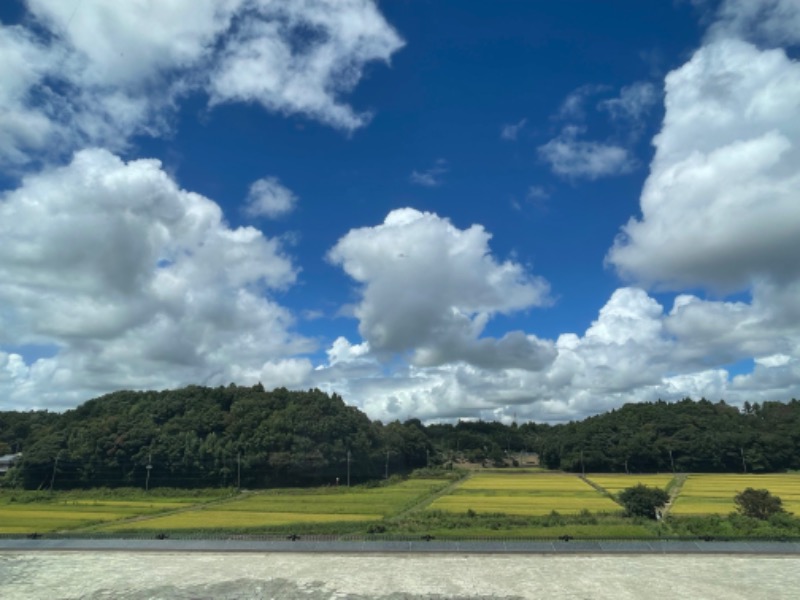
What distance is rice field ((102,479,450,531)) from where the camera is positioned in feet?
99.0

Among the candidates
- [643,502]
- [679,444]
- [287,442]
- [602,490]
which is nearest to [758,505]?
[643,502]

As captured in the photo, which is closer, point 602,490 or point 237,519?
point 237,519

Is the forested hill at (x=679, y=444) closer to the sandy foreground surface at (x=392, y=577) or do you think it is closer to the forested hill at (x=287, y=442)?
the forested hill at (x=287, y=442)

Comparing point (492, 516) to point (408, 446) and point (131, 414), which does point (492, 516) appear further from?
point (408, 446)

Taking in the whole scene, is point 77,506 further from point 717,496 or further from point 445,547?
point 717,496

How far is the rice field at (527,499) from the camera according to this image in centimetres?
3484

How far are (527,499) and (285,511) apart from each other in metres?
17.1

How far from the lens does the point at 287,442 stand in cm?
6138

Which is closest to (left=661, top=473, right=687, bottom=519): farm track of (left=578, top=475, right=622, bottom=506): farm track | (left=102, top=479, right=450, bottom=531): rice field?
(left=578, top=475, right=622, bottom=506): farm track

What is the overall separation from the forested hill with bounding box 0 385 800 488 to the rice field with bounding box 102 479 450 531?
940cm

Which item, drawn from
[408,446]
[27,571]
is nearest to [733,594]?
[27,571]

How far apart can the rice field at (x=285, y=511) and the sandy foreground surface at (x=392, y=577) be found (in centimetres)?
1039

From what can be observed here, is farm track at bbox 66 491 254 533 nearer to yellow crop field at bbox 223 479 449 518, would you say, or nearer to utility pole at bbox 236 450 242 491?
yellow crop field at bbox 223 479 449 518

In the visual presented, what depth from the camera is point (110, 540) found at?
1988cm
